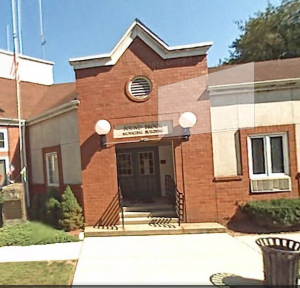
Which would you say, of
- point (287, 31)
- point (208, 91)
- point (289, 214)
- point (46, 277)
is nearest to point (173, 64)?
point (208, 91)

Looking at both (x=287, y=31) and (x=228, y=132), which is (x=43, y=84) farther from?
(x=287, y=31)

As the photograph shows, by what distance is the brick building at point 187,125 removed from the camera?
8797 millimetres

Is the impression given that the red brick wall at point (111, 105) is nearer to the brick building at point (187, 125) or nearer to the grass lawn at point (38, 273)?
the brick building at point (187, 125)

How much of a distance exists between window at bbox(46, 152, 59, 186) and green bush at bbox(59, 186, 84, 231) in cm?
222

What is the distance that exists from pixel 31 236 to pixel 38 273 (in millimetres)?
2914

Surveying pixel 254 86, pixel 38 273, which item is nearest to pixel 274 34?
pixel 254 86

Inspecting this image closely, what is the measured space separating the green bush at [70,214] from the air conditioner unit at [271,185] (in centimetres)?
557

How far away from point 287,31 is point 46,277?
26.1 m

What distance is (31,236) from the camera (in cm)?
820

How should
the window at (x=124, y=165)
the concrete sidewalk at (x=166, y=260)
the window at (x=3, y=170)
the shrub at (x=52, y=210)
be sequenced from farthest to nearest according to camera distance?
the window at (x=124, y=165) → the window at (x=3, y=170) → the shrub at (x=52, y=210) → the concrete sidewalk at (x=166, y=260)

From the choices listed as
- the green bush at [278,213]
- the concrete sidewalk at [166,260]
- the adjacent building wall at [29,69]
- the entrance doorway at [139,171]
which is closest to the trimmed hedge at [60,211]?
the concrete sidewalk at [166,260]

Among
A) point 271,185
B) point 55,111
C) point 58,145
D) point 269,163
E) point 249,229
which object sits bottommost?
point 249,229

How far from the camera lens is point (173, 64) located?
904 cm

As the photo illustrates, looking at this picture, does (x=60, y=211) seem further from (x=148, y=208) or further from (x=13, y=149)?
(x=13, y=149)
